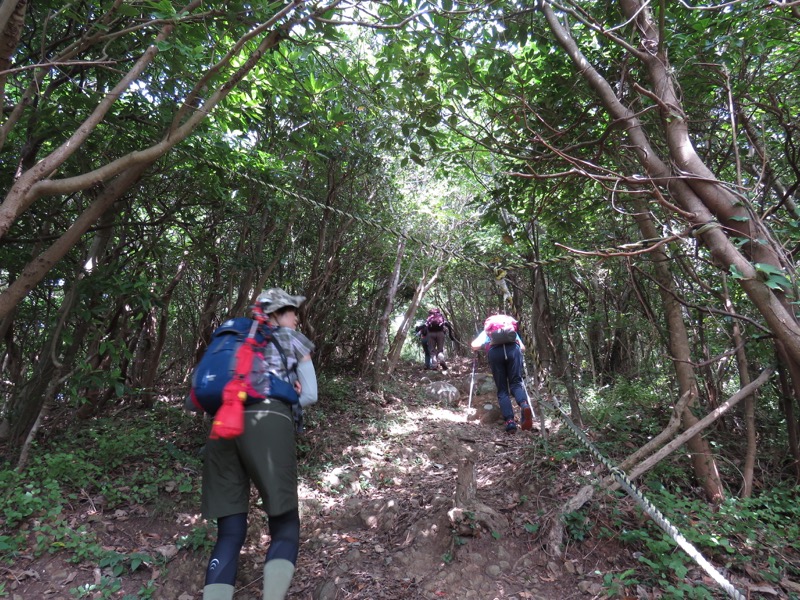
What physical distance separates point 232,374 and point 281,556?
1057 millimetres

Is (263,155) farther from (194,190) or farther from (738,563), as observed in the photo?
(738,563)

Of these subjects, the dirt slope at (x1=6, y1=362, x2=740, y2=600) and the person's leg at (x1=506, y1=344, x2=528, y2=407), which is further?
the person's leg at (x1=506, y1=344, x2=528, y2=407)

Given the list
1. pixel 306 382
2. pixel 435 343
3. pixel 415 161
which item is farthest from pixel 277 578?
pixel 435 343

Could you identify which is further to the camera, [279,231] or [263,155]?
[279,231]

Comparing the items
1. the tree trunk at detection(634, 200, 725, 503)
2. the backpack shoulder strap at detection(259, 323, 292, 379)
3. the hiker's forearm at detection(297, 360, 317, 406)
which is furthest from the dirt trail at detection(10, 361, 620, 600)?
the backpack shoulder strap at detection(259, 323, 292, 379)

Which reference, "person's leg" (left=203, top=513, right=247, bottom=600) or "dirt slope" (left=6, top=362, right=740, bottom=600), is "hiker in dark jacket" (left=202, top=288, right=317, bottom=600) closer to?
"person's leg" (left=203, top=513, right=247, bottom=600)

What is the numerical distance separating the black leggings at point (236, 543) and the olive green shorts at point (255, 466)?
0.22ft

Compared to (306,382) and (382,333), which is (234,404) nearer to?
(306,382)

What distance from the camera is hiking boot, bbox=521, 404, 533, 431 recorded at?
564cm

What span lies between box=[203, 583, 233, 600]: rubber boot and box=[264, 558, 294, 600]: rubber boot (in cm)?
20

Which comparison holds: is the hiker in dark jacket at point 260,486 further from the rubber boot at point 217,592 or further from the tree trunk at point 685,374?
the tree trunk at point 685,374

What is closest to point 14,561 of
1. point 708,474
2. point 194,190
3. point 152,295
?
point 152,295

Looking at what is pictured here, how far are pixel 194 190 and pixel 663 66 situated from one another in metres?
4.60

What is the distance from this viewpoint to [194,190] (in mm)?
4879
